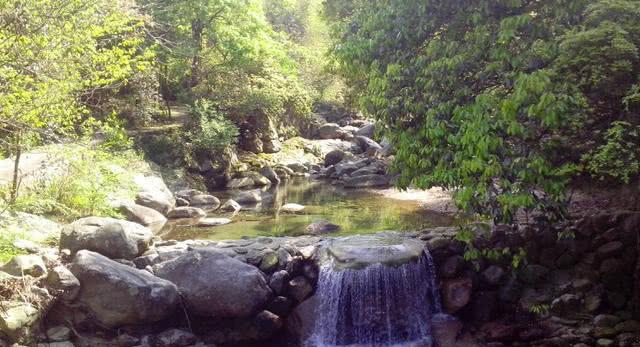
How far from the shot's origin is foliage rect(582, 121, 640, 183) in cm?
698

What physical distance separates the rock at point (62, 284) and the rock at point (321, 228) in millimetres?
6432

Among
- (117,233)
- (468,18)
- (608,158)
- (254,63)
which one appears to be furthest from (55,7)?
(254,63)

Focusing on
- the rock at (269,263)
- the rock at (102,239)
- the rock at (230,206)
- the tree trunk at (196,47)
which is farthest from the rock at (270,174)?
the rock at (102,239)

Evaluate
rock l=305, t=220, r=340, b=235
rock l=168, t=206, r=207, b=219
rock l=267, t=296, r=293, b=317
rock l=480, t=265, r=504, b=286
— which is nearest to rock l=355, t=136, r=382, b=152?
rock l=168, t=206, r=207, b=219

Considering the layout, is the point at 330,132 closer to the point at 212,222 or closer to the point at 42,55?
the point at 212,222

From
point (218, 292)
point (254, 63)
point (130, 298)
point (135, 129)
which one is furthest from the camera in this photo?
point (254, 63)

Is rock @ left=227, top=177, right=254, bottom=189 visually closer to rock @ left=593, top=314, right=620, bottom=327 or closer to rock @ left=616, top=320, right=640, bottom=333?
rock @ left=593, top=314, right=620, bottom=327

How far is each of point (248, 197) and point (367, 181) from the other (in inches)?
225

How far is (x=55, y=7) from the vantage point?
786 centimetres

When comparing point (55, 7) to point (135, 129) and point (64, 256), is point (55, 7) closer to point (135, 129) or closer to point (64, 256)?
point (64, 256)

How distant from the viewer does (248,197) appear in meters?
18.8

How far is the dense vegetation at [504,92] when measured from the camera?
6645 millimetres

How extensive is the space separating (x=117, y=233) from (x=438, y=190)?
39.9 feet

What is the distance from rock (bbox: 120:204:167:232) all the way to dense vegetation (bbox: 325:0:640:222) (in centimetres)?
787
